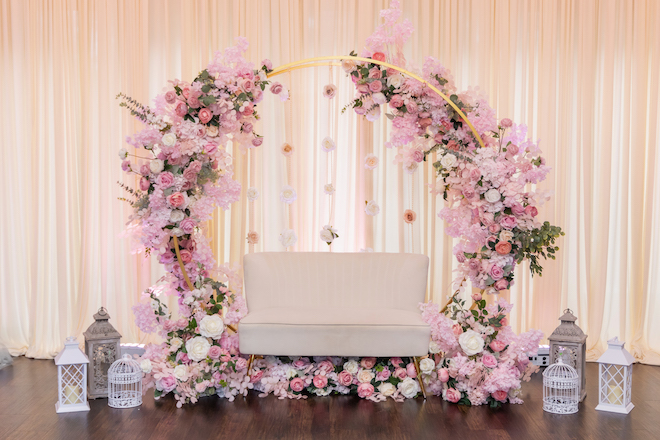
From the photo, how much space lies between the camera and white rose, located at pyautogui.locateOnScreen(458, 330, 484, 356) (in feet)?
12.1

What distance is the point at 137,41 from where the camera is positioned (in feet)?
15.9

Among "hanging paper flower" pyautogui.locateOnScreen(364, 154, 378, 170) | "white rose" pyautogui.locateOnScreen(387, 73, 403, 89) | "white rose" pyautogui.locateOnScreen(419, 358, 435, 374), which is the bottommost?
"white rose" pyautogui.locateOnScreen(419, 358, 435, 374)

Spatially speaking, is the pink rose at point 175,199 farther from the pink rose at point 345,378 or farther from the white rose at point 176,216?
the pink rose at point 345,378

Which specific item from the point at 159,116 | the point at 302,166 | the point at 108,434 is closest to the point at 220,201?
the point at 159,116

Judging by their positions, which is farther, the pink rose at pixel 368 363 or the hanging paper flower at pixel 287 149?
the hanging paper flower at pixel 287 149

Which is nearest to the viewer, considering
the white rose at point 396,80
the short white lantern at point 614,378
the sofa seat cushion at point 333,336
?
the short white lantern at point 614,378

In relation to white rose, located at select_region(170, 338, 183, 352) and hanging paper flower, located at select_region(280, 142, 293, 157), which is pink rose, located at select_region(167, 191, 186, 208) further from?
hanging paper flower, located at select_region(280, 142, 293, 157)

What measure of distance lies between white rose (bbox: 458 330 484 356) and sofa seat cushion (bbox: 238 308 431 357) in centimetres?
22

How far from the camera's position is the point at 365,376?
3.83m

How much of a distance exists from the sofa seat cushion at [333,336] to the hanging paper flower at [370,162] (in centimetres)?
142

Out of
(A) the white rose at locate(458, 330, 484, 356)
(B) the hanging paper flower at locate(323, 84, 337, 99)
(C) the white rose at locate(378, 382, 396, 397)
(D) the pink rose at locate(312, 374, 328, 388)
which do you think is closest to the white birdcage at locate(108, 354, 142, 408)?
(D) the pink rose at locate(312, 374, 328, 388)

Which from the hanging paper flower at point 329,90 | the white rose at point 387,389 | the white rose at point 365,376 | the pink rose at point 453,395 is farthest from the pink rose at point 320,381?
the hanging paper flower at point 329,90

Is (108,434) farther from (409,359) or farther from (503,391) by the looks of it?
(503,391)

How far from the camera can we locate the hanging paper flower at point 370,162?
478cm
